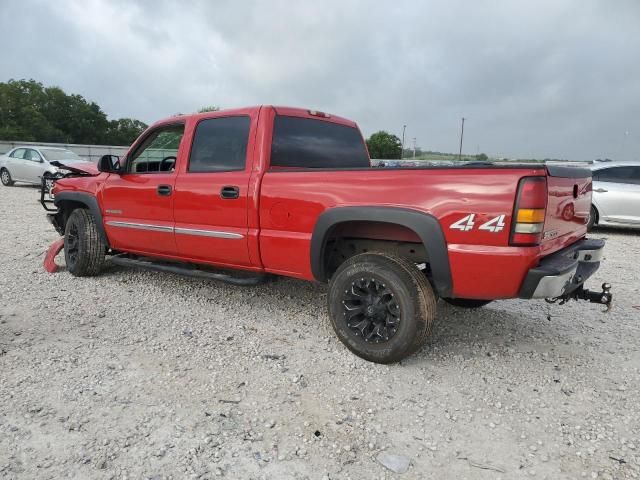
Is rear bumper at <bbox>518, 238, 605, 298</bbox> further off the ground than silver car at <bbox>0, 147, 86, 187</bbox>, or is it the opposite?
silver car at <bbox>0, 147, 86, 187</bbox>

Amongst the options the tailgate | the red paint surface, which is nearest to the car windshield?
the red paint surface

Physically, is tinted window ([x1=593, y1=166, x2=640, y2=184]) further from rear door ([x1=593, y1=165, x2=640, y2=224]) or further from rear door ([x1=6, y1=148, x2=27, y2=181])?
rear door ([x1=6, y1=148, x2=27, y2=181])

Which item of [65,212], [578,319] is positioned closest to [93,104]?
[65,212]

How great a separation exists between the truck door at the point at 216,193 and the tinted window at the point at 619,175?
8008mm

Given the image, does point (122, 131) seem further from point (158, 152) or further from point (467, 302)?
point (467, 302)

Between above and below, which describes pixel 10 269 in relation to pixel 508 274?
below

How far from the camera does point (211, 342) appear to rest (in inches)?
138

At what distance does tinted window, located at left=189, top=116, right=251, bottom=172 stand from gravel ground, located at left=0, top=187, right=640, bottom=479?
130cm

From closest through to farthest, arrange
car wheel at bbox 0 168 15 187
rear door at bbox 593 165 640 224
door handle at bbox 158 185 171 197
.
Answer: door handle at bbox 158 185 171 197 → rear door at bbox 593 165 640 224 → car wheel at bbox 0 168 15 187

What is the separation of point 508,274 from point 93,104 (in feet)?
232

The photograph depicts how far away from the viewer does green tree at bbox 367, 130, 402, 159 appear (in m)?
54.2

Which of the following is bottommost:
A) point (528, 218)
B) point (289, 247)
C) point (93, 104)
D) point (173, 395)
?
point (173, 395)

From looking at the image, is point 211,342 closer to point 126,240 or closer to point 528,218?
point 126,240

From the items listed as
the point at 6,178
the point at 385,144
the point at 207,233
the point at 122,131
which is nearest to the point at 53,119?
the point at 122,131
